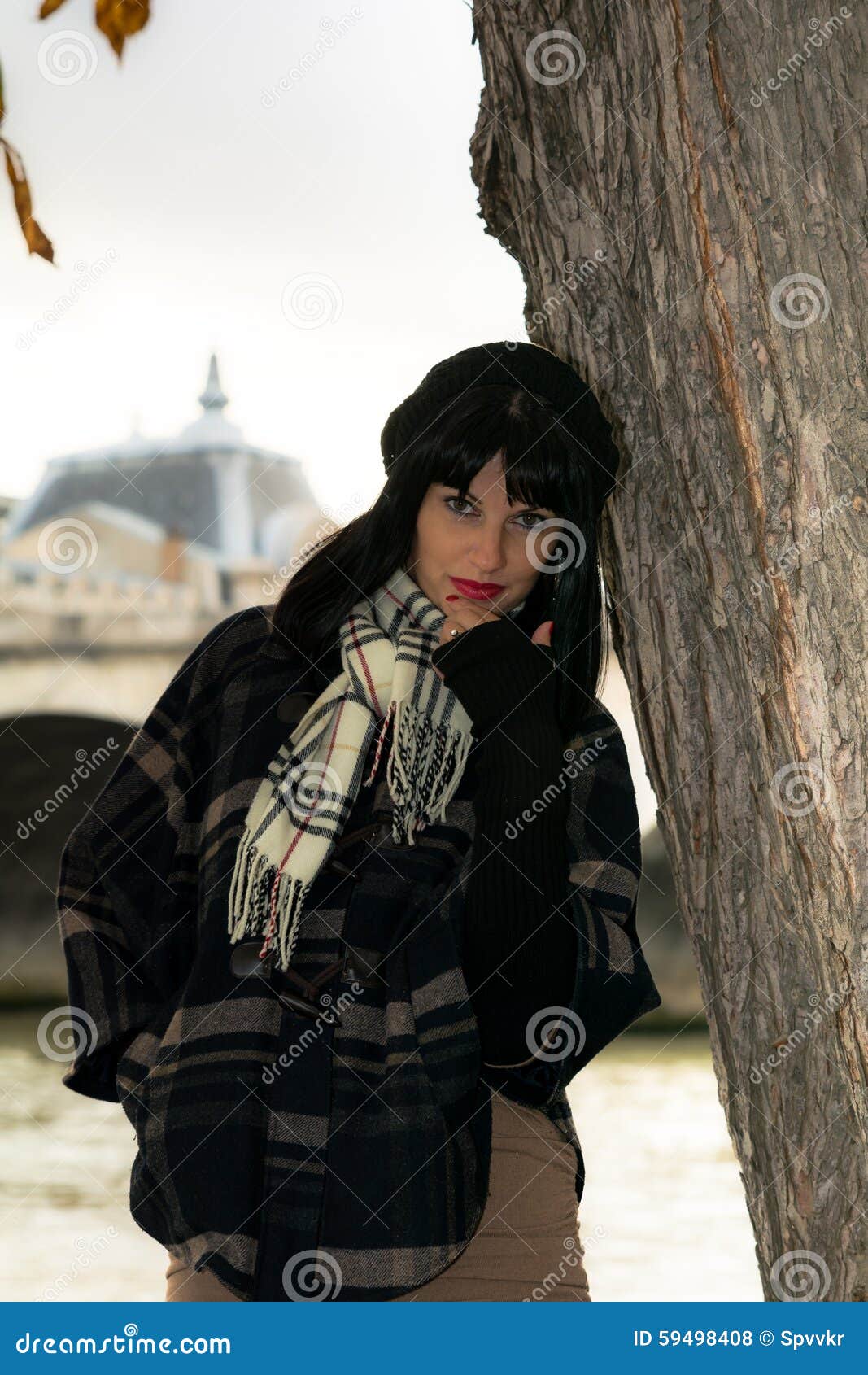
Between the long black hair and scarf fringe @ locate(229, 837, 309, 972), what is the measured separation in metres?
0.32

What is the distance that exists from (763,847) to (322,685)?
64 centimetres

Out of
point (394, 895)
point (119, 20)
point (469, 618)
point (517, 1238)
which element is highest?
point (119, 20)

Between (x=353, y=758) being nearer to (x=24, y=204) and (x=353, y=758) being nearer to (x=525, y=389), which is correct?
(x=525, y=389)

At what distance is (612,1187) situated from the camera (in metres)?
5.96

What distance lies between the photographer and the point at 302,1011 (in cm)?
166

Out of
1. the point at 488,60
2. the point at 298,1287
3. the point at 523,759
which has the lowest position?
the point at 298,1287

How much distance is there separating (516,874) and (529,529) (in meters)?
0.45

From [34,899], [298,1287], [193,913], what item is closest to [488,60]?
[193,913]

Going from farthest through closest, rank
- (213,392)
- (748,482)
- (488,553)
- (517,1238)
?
(213,392)
(488,553)
(517,1238)
(748,482)

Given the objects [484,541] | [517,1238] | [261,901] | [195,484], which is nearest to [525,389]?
[484,541]

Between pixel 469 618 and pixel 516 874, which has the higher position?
pixel 469 618

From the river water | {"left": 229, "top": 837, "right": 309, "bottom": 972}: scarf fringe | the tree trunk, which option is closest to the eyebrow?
the tree trunk

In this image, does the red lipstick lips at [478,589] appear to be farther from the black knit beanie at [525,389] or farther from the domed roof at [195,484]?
the domed roof at [195,484]

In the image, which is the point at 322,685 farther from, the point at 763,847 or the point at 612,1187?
the point at 612,1187
